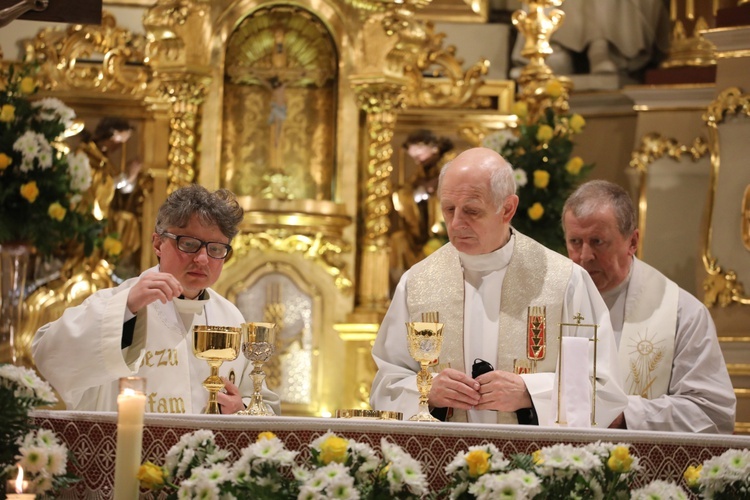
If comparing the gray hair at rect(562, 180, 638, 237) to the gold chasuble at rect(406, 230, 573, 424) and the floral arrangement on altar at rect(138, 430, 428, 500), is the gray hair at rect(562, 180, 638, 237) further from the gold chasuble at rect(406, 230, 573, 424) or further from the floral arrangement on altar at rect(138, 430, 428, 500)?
the floral arrangement on altar at rect(138, 430, 428, 500)

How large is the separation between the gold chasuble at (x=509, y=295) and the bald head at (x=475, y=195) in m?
0.24

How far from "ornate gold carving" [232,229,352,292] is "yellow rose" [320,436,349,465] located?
550cm

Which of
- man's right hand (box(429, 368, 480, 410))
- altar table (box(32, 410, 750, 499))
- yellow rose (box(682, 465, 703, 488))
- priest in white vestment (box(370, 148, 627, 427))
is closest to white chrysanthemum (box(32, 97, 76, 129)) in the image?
priest in white vestment (box(370, 148, 627, 427))

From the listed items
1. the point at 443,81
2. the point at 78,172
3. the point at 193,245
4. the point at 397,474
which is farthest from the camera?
the point at 443,81

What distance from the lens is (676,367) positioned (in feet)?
17.6

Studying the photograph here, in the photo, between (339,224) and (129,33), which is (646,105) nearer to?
(339,224)

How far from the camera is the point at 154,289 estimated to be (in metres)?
4.30

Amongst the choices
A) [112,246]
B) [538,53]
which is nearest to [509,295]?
[112,246]

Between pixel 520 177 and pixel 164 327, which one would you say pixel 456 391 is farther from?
pixel 520 177

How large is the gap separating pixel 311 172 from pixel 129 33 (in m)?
1.48

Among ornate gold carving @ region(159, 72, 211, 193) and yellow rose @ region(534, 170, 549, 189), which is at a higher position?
ornate gold carving @ region(159, 72, 211, 193)

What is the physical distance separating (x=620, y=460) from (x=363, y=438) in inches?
26.5

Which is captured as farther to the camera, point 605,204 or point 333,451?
point 605,204

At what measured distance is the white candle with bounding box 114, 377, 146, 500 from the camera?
3.23 m
